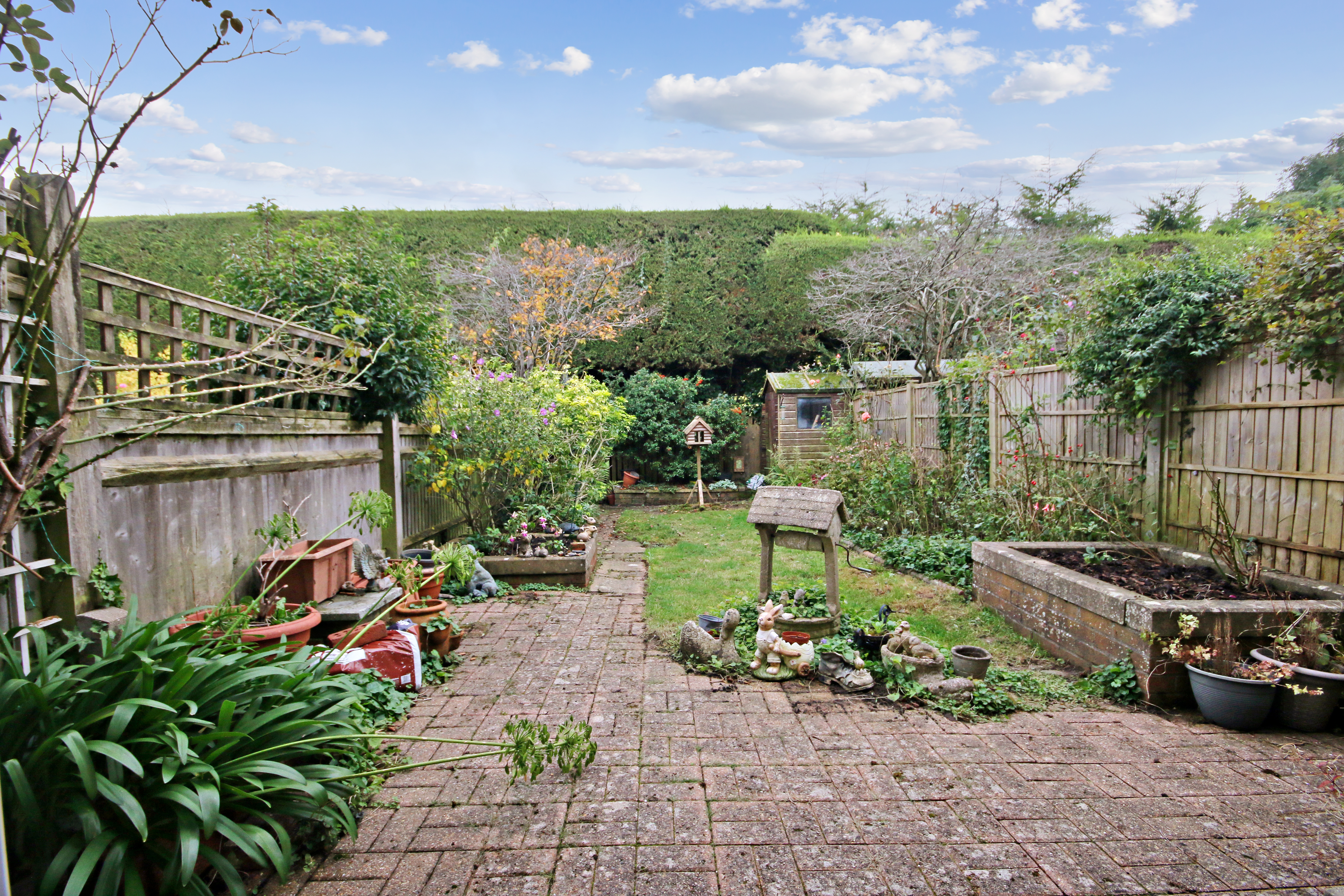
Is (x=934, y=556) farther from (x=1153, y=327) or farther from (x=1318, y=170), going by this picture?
(x=1318, y=170)

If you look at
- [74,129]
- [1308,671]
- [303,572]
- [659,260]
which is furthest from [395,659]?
[659,260]

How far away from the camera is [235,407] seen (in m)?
2.05

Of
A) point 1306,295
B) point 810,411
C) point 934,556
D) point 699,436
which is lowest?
point 934,556

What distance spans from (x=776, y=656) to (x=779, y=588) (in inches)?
67.1

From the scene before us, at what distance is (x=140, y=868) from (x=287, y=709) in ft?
1.74

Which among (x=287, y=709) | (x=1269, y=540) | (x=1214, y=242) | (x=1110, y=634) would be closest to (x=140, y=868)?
(x=287, y=709)

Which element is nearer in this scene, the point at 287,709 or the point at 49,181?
the point at 287,709

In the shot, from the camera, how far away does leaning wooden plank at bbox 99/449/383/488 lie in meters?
2.98

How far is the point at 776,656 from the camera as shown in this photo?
4.08 meters

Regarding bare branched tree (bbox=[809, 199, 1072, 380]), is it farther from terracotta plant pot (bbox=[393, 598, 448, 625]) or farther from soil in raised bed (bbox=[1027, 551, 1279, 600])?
terracotta plant pot (bbox=[393, 598, 448, 625])

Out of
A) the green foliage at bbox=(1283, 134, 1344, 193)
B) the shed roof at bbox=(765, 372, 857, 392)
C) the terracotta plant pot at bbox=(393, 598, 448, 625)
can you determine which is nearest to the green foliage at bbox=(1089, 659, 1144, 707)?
the terracotta plant pot at bbox=(393, 598, 448, 625)

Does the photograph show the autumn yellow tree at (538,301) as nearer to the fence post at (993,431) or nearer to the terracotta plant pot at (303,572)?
the fence post at (993,431)

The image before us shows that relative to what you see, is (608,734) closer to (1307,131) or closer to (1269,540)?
(1269,540)

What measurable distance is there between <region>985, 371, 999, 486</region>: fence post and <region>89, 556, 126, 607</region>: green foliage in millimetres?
7183
